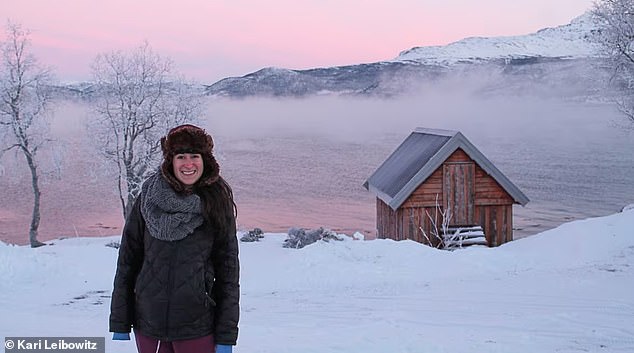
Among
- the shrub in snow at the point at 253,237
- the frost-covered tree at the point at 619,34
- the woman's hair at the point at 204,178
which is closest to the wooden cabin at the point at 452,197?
the shrub in snow at the point at 253,237

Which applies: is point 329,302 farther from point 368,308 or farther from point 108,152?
point 108,152

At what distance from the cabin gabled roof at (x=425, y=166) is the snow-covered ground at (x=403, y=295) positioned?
8.35 feet

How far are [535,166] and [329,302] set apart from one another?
5781cm

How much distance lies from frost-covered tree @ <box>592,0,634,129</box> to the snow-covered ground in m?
13.2

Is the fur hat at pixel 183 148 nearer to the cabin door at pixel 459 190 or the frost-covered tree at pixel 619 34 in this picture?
the cabin door at pixel 459 190

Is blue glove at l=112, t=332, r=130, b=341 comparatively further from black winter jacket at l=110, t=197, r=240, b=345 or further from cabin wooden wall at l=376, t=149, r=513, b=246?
cabin wooden wall at l=376, t=149, r=513, b=246

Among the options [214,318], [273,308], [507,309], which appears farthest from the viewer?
[273,308]

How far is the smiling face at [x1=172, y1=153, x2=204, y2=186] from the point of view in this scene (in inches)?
173

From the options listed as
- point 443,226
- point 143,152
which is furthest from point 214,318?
point 143,152

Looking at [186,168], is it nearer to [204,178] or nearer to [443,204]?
[204,178]

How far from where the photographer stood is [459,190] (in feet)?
61.9

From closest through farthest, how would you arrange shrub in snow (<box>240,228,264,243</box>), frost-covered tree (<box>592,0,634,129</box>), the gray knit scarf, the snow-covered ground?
the gray knit scarf, the snow-covered ground, shrub in snow (<box>240,228,264,243</box>), frost-covered tree (<box>592,0,634,129</box>)

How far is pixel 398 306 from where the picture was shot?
1031 centimetres

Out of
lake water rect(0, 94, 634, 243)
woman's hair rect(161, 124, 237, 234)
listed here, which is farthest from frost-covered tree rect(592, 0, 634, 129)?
woman's hair rect(161, 124, 237, 234)
